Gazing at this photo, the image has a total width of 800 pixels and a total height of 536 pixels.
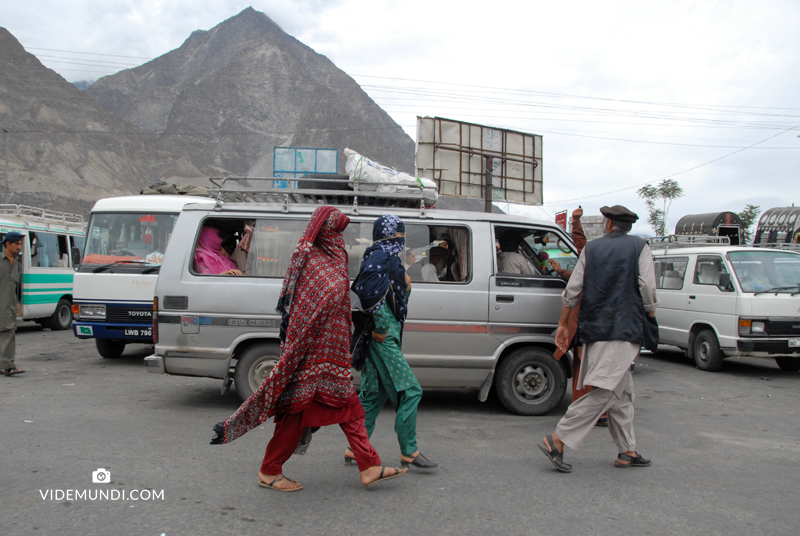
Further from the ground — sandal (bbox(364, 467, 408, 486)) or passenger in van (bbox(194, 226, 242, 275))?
passenger in van (bbox(194, 226, 242, 275))

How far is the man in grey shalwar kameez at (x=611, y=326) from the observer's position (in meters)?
3.94

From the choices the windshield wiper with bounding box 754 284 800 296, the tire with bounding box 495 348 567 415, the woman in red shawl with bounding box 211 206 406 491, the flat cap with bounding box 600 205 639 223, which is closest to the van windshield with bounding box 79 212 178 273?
the tire with bounding box 495 348 567 415

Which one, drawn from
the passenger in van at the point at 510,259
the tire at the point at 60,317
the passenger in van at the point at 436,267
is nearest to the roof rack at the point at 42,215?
the tire at the point at 60,317

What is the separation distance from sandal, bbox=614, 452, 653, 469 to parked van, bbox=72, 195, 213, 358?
6315 mm

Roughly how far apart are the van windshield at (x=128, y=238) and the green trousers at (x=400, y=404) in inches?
212

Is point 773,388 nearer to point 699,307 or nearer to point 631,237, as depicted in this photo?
point 699,307

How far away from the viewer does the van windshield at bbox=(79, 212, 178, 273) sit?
8172 millimetres

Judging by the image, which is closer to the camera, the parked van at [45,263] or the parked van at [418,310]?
the parked van at [418,310]

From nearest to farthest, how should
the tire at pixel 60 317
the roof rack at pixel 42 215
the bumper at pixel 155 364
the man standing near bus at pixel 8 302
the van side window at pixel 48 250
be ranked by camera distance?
the bumper at pixel 155 364 → the man standing near bus at pixel 8 302 → the van side window at pixel 48 250 → the roof rack at pixel 42 215 → the tire at pixel 60 317

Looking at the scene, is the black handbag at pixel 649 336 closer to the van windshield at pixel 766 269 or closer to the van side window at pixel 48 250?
the van windshield at pixel 766 269

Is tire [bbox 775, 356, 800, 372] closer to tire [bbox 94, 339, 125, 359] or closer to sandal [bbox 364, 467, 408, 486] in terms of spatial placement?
sandal [bbox 364, 467, 408, 486]

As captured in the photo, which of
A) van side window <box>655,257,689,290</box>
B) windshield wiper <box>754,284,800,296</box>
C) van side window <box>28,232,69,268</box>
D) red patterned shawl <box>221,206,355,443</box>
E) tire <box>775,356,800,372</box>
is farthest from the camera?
van side window <box>28,232,69,268</box>

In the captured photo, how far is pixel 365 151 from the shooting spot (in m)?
101

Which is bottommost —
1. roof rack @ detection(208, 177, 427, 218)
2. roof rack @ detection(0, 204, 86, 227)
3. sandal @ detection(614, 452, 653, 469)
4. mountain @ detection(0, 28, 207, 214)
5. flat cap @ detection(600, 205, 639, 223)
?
sandal @ detection(614, 452, 653, 469)
